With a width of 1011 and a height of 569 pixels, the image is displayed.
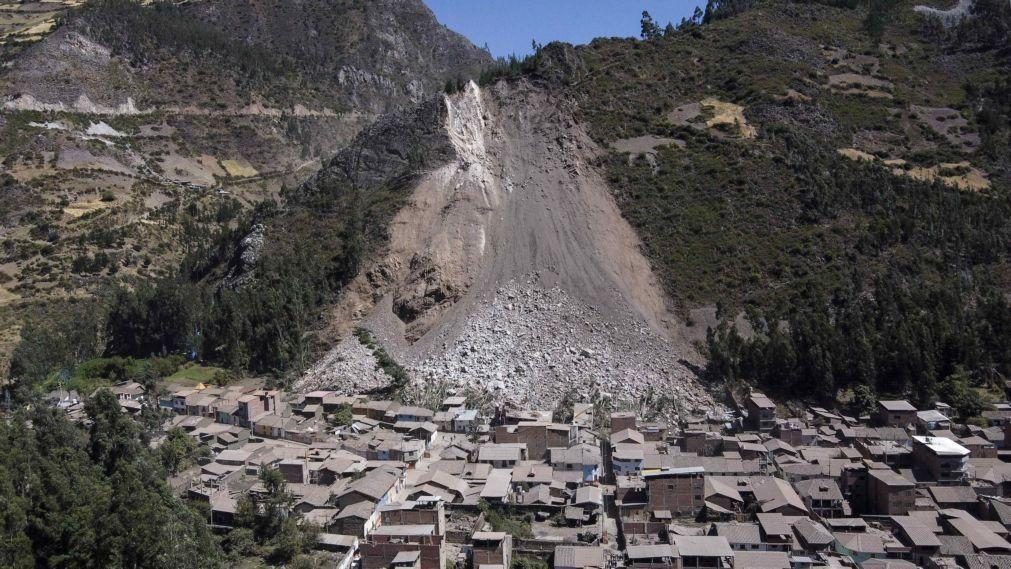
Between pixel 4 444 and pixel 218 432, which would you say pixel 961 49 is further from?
pixel 4 444

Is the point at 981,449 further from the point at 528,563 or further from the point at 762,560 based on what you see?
the point at 528,563

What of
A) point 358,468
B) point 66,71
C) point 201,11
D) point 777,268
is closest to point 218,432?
point 358,468

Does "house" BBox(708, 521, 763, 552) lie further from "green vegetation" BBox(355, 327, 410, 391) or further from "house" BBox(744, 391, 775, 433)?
"green vegetation" BBox(355, 327, 410, 391)

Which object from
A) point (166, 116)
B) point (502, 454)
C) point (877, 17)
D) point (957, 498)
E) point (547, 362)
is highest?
point (877, 17)

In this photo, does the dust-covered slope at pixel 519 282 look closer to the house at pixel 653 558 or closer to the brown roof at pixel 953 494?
the brown roof at pixel 953 494

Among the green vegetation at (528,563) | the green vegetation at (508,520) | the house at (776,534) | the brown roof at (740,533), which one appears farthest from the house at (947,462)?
the green vegetation at (528,563)

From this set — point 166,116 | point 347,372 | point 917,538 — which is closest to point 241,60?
point 166,116
